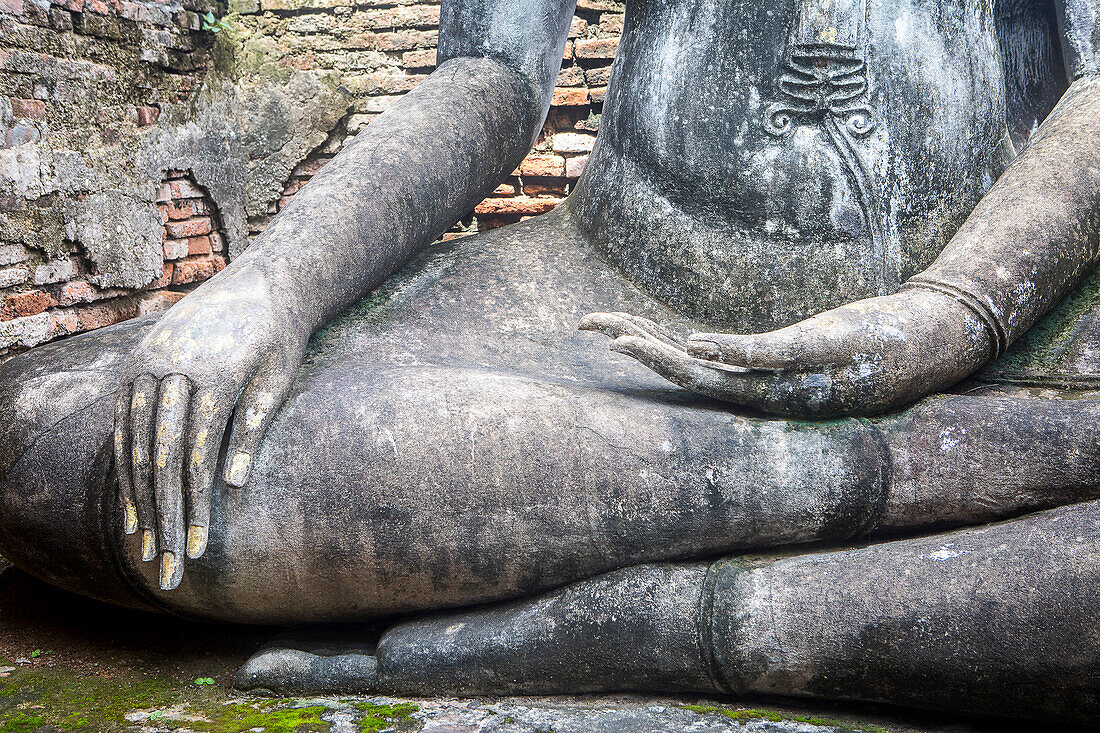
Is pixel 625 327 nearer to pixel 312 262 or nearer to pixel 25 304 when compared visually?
pixel 312 262

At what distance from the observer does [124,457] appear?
3.97ft

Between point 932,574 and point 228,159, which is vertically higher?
point 228,159

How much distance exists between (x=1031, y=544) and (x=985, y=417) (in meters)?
0.21

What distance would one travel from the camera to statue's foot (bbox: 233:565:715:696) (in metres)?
1.21

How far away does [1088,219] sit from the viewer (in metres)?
1.42

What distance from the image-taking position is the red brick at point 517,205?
13.5ft

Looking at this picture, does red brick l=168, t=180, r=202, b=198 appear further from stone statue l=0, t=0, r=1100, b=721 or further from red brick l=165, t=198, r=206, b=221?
stone statue l=0, t=0, r=1100, b=721

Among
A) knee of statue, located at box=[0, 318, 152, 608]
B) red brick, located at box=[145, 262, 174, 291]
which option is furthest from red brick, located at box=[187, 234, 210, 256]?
knee of statue, located at box=[0, 318, 152, 608]

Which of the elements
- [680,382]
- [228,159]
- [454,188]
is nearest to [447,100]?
[454,188]

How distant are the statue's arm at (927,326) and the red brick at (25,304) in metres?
2.17

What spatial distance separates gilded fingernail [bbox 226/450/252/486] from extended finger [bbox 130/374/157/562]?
0.33ft

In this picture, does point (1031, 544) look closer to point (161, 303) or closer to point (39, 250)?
point (39, 250)

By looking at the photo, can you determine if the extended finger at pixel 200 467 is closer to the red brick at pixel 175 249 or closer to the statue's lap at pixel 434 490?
the statue's lap at pixel 434 490

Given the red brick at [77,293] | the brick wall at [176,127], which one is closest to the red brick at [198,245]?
the brick wall at [176,127]
